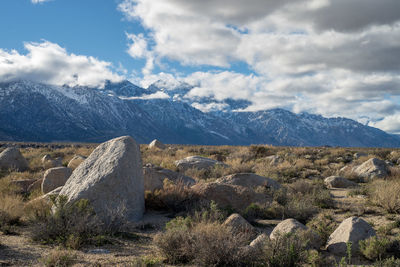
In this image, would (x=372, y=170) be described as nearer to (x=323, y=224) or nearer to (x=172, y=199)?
(x=323, y=224)

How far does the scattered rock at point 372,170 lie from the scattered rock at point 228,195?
751 centimetres

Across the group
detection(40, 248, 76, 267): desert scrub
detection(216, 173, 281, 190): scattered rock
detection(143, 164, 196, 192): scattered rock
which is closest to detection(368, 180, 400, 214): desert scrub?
detection(216, 173, 281, 190): scattered rock

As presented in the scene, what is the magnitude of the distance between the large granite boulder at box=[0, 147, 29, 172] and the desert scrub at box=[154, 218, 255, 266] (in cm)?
1332

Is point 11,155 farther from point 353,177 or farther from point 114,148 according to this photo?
point 353,177

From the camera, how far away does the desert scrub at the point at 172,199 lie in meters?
9.31

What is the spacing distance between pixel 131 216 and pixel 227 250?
3595 millimetres

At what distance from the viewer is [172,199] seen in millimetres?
9461

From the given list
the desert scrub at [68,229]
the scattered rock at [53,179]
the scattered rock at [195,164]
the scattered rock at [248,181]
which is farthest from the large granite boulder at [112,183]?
the scattered rock at [195,164]

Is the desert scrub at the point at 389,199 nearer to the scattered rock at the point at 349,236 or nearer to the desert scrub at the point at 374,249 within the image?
the scattered rock at the point at 349,236

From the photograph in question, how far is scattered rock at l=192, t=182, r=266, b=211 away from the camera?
937 cm

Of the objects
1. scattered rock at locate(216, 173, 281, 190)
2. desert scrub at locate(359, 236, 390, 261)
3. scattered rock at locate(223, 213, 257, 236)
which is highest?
scattered rock at locate(216, 173, 281, 190)

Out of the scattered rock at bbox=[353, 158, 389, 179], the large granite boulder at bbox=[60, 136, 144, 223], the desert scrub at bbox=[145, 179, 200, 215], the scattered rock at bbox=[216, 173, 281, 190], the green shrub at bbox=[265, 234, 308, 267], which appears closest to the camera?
the green shrub at bbox=[265, 234, 308, 267]

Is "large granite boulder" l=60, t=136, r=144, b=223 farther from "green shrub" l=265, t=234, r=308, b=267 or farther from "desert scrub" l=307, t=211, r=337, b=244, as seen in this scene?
"desert scrub" l=307, t=211, r=337, b=244

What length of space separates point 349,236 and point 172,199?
492 cm
